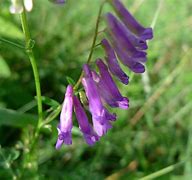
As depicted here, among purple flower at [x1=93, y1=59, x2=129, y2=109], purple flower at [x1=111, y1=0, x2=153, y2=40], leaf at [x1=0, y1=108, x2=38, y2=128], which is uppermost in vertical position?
leaf at [x1=0, y1=108, x2=38, y2=128]

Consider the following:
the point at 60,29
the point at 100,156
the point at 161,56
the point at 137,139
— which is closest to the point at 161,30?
the point at 161,56

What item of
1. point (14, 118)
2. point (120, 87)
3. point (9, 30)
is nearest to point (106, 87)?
point (14, 118)

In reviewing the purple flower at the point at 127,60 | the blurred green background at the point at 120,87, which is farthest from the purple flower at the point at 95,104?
the blurred green background at the point at 120,87

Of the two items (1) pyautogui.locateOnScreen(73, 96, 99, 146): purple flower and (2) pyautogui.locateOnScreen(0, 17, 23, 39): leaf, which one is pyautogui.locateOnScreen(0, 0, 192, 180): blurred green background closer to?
(2) pyautogui.locateOnScreen(0, 17, 23, 39): leaf

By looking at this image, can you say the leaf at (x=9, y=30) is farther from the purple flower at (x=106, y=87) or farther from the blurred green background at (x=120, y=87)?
the purple flower at (x=106, y=87)

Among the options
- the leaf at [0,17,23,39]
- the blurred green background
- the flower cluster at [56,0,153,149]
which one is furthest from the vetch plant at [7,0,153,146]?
the leaf at [0,17,23,39]

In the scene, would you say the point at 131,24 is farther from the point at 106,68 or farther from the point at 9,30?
the point at 9,30

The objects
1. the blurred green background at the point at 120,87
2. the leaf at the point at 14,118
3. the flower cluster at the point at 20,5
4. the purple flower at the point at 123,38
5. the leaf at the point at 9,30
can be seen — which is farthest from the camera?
the leaf at the point at 9,30
